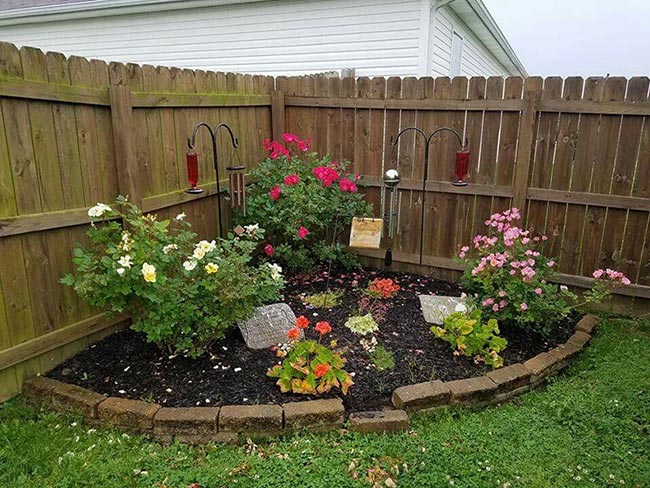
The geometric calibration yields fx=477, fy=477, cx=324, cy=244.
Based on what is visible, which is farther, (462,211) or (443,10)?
(443,10)

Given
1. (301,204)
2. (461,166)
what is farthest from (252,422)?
(461,166)

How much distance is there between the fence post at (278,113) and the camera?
4809 millimetres

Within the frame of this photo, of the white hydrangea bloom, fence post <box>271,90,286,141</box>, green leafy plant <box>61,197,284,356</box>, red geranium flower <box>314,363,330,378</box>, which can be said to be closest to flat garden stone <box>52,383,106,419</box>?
green leafy plant <box>61,197,284,356</box>

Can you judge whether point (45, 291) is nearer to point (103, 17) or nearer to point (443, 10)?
point (443, 10)

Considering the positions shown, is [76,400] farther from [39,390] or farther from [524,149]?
[524,149]

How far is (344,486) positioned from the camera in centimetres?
211

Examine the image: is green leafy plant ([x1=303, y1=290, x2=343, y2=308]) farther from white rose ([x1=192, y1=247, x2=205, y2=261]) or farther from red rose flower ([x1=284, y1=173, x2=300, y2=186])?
white rose ([x1=192, y1=247, x2=205, y2=261])

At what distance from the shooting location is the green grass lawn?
7.07 feet

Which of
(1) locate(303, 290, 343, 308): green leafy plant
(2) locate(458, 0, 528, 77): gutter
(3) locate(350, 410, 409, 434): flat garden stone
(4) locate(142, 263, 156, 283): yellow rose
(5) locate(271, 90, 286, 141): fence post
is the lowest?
(3) locate(350, 410, 409, 434): flat garden stone

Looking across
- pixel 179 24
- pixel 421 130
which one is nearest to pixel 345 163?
pixel 421 130

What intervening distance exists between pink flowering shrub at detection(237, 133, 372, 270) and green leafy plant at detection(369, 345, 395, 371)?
4.14ft

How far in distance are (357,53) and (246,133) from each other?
132 inches

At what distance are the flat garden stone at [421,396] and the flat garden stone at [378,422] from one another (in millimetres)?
86

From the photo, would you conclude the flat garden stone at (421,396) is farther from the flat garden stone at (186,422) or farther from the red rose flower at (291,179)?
the red rose flower at (291,179)
